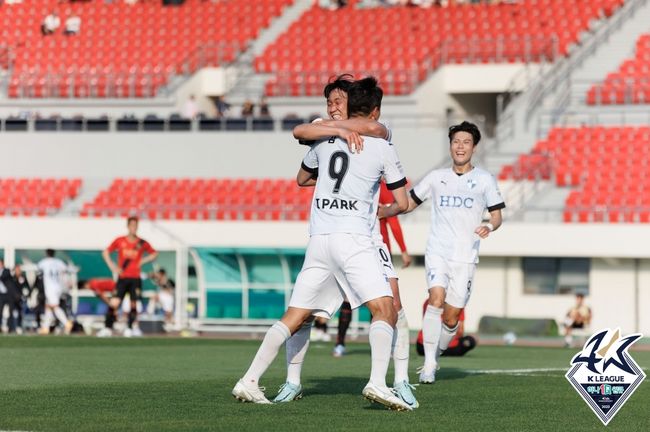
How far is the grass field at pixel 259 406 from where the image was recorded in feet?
29.5

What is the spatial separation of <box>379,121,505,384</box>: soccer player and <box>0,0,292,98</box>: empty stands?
95.2ft

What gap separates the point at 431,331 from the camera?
1327cm

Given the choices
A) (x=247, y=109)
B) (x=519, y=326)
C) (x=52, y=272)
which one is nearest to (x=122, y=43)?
(x=247, y=109)

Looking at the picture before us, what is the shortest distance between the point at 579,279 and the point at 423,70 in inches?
350

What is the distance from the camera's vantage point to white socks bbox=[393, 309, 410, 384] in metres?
10.5

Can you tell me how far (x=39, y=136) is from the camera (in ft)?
129

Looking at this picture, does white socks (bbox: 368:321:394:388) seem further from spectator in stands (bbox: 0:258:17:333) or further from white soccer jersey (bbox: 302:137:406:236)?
spectator in stands (bbox: 0:258:17:333)

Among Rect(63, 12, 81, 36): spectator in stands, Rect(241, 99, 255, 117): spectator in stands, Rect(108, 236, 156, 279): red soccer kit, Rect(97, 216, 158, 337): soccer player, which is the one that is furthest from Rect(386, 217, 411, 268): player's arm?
Rect(63, 12, 81, 36): spectator in stands

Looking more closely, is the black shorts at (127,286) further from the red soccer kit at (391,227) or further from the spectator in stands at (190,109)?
the spectator in stands at (190,109)

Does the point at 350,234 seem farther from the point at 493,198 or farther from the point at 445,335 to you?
the point at 445,335

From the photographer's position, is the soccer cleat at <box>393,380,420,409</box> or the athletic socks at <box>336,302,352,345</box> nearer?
the soccer cleat at <box>393,380,420,409</box>

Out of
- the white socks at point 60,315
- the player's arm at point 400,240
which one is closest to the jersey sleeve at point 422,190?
the player's arm at point 400,240

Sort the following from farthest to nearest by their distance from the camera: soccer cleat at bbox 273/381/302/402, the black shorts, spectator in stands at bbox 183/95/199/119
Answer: spectator in stands at bbox 183/95/199/119 → the black shorts → soccer cleat at bbox 273/381/302/402

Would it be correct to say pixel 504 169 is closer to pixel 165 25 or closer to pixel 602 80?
pixel 602 80
